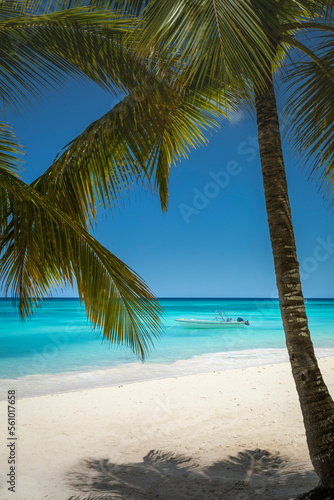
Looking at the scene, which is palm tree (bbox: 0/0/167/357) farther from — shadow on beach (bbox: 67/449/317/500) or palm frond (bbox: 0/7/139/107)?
shadow on beach (bbox: 67/449/317/500)

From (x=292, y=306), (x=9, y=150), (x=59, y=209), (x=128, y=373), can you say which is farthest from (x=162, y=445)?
(x=128, y=373)

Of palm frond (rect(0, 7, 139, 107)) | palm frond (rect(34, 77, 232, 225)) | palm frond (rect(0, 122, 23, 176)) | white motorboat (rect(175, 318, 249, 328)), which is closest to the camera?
palm frond (rect(0, 7, 139, 107))

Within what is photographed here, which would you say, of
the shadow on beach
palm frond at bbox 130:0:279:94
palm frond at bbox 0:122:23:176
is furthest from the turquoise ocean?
palm frond at bbox 130:0:279:94

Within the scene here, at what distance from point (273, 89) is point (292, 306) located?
1.97 metres

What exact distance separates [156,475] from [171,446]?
0.83 metres

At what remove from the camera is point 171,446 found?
473cm

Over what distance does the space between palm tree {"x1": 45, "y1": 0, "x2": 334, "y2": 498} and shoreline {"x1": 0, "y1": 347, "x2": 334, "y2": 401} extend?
683 centimetres

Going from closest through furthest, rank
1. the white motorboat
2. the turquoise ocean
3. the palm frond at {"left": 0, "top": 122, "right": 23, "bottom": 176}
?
the palm frond at {"left": 0, "top": 122, "right": 23, "bottom": 176}, the turquoise ocean, the white motorboat

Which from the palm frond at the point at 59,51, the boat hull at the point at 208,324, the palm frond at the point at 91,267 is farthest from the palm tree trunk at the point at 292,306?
the boat hull at the point at 208,324

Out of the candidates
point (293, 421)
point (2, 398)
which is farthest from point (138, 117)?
point (2, 398)

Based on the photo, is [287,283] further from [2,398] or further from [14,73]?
[2,398]

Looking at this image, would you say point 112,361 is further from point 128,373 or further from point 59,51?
point 59,51

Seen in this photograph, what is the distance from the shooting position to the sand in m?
3.54

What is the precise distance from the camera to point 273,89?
352cm
